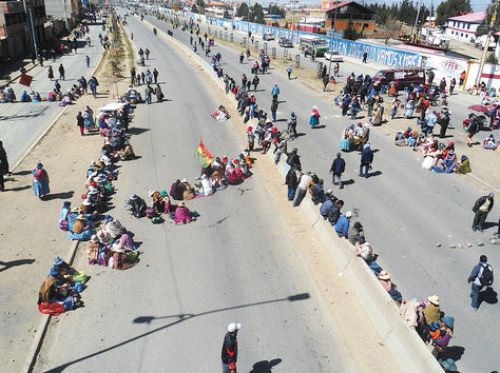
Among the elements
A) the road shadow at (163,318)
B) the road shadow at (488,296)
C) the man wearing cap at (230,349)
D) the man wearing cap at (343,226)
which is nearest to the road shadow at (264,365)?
the man wearing cap at (230,349)

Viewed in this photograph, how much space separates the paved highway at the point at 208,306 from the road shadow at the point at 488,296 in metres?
3.05

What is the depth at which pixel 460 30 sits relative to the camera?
88.1m

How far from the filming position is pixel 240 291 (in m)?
11.3

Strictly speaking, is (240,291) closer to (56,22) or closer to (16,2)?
(16,2)

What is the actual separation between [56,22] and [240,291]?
7788 centimetres

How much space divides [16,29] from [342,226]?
51557 mm

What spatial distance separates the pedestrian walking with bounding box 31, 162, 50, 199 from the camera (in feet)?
53.2

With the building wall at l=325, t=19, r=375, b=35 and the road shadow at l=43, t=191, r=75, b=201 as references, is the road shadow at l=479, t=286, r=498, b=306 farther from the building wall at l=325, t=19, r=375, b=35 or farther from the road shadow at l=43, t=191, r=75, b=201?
the building wall at l=325, t=19, r=375, b=35

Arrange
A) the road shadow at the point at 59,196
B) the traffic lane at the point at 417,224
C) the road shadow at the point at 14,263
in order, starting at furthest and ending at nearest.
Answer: the road shadow at the point at 59,196 < the road shadow at the point at 14,263 < the traffic lane at the point at 417,224

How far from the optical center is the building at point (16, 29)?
4638 centimetres

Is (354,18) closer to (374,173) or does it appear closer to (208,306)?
(374,173)

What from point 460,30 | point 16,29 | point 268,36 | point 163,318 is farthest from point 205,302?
point 460,30

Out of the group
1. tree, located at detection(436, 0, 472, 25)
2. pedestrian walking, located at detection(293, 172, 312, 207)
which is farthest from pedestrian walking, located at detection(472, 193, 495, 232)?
tree, located at detection(436, 0, 472, 25)

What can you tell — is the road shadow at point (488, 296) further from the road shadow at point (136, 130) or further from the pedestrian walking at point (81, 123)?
the pedestrian walking at point (81, 123)
